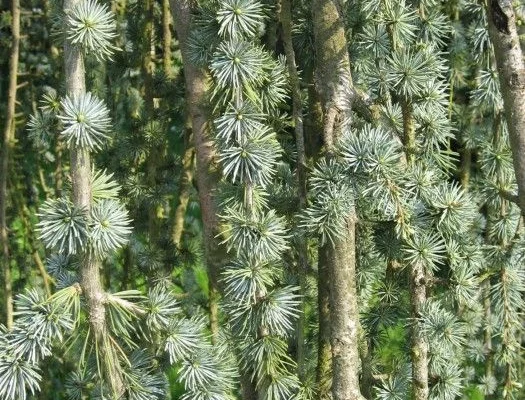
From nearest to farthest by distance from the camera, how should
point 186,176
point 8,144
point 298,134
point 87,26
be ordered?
point 87,26 < point 298,134 < point 186,176 < point 8,144

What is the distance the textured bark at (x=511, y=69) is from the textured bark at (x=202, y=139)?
1.63ft

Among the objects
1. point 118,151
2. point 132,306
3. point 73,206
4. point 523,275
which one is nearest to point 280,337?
point 132,306

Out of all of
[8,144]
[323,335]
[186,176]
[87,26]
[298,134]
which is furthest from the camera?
[8,144]

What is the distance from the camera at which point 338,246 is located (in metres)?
1.32

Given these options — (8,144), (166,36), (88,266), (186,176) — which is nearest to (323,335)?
(88,266)

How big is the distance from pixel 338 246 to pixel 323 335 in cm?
24

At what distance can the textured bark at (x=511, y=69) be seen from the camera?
112cm

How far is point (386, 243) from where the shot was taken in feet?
4.70

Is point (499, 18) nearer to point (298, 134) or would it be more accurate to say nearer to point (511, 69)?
point (511, 69)

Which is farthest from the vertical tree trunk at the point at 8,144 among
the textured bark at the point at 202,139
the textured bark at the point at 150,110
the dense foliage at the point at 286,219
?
the textured bark at the point at 202,139

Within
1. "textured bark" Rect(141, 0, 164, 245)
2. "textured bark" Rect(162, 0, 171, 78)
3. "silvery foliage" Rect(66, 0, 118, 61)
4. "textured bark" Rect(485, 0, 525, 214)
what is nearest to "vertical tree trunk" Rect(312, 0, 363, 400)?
"textured bark" Rect(485, 0, 525, 214)

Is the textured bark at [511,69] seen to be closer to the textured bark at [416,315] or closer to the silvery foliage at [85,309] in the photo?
the textured bark at [416,315]

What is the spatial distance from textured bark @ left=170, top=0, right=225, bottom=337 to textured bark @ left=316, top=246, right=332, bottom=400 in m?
0.19

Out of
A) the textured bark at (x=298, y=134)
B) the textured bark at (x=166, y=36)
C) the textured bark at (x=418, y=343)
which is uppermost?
the textured bark at (x=166, y=36)
